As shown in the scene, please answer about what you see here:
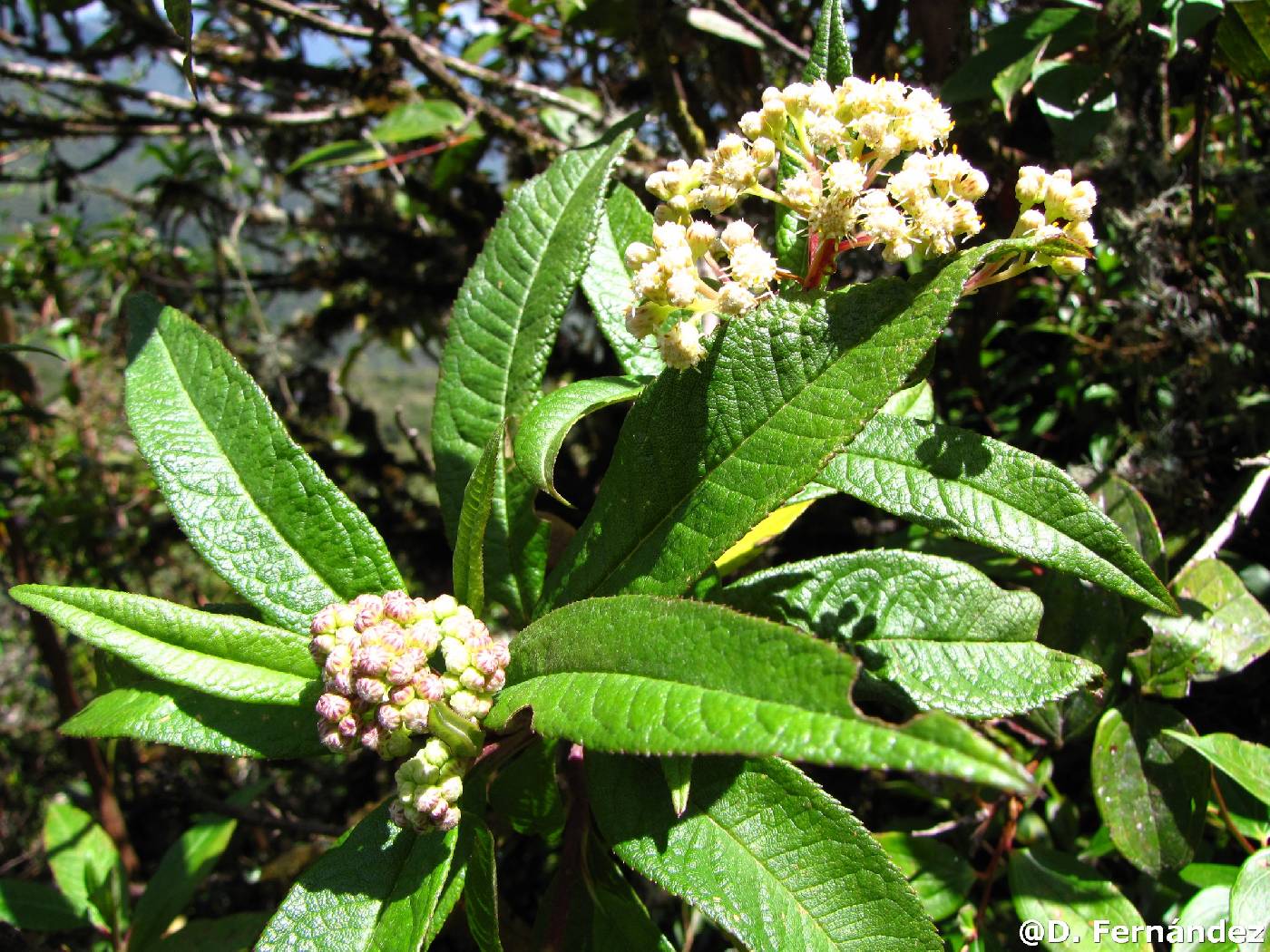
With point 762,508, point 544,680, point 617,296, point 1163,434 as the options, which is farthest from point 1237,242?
point 544,680

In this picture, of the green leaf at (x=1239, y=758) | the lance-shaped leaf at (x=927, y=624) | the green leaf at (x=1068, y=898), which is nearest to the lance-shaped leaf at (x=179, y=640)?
the lance-shaped leaf at (x=927, y=624)

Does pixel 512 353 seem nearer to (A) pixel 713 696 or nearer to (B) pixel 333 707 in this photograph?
(B) pixel 333 707

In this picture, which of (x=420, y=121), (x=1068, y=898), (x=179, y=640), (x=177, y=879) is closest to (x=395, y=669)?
(x=179, y=640)

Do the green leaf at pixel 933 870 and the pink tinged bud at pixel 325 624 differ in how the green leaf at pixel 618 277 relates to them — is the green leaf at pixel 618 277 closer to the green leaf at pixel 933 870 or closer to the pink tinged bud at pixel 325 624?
the pink tinged bud at pixel 325 624

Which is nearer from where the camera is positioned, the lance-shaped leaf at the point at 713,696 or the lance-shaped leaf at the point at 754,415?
Answer: the lance-shaped leaf at the point at 713,696

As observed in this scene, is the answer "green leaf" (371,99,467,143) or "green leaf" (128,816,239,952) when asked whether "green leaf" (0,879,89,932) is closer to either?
"green leaf" (128,816,239,952)

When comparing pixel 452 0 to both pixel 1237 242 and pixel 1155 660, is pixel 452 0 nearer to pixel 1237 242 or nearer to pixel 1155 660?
pixel 1237 242
